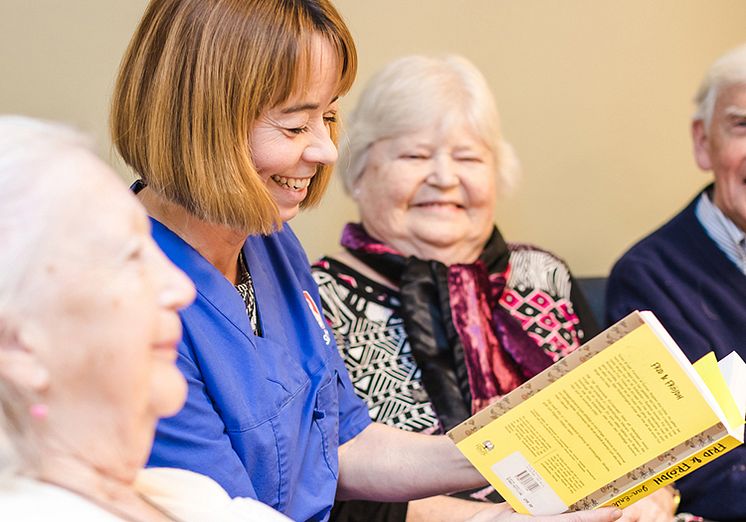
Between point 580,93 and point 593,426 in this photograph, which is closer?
point 593,426

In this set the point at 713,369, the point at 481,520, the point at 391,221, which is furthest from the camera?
the point at 391,221

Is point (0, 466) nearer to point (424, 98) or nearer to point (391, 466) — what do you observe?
point (391, 466)

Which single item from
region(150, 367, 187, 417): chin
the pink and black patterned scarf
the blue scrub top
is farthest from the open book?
the pink and black patterned scarf

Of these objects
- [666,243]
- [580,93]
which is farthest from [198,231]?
[580,93]

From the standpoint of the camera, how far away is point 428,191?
7.66ft

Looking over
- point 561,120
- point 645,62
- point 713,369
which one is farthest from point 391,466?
point 645,62

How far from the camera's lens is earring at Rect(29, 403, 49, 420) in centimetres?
84

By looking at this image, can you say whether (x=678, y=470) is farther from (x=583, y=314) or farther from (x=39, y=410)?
(x=583, y=314)

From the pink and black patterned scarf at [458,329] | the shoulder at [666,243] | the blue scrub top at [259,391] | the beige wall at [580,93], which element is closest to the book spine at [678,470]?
the blue scrub top at [259,391]

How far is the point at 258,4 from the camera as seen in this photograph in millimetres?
1348

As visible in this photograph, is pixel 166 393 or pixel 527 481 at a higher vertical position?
pixel 166 393

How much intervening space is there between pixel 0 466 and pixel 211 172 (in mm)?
578

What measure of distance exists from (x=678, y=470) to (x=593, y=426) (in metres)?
0.13

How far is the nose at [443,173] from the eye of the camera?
2.31 meters
